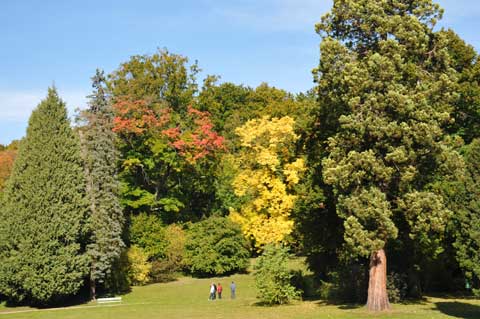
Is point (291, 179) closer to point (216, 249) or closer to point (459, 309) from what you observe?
point (216, 249)

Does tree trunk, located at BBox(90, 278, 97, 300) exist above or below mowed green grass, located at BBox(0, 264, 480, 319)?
above

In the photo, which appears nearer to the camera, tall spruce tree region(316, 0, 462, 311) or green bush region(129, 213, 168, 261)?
tall spruce tree region(316, 0, 462, 311)

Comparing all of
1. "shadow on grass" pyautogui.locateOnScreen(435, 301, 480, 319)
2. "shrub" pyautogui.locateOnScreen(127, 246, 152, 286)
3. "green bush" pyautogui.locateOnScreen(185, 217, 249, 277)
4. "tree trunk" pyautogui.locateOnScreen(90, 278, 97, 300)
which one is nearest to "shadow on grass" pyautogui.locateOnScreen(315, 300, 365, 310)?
"shadow on grass" pyautogui.locateOnScreen(435, 301, 480, 319)

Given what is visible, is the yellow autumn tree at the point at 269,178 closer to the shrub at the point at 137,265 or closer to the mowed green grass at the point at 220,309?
the mowed green grass at the point at 220,309

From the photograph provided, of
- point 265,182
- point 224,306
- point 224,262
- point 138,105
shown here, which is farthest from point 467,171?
point 138,105

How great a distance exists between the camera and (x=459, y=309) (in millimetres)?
23516

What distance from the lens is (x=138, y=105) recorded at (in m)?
47.0

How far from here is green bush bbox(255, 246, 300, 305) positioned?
28.1 metres

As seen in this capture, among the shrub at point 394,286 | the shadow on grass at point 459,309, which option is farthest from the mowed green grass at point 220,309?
the shrub at point 394,286

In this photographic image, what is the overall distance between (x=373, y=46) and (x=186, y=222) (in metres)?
31.2

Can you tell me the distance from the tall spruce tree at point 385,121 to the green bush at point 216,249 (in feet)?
72.9

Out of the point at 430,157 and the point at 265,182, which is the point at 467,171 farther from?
the point at 265,182

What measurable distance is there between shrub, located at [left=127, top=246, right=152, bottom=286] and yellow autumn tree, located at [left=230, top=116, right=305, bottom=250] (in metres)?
8.50

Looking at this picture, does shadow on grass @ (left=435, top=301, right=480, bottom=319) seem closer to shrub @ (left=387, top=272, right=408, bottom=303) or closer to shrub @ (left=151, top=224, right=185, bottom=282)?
shrub @ (left=387, top=272, right=408, bottom=303)
